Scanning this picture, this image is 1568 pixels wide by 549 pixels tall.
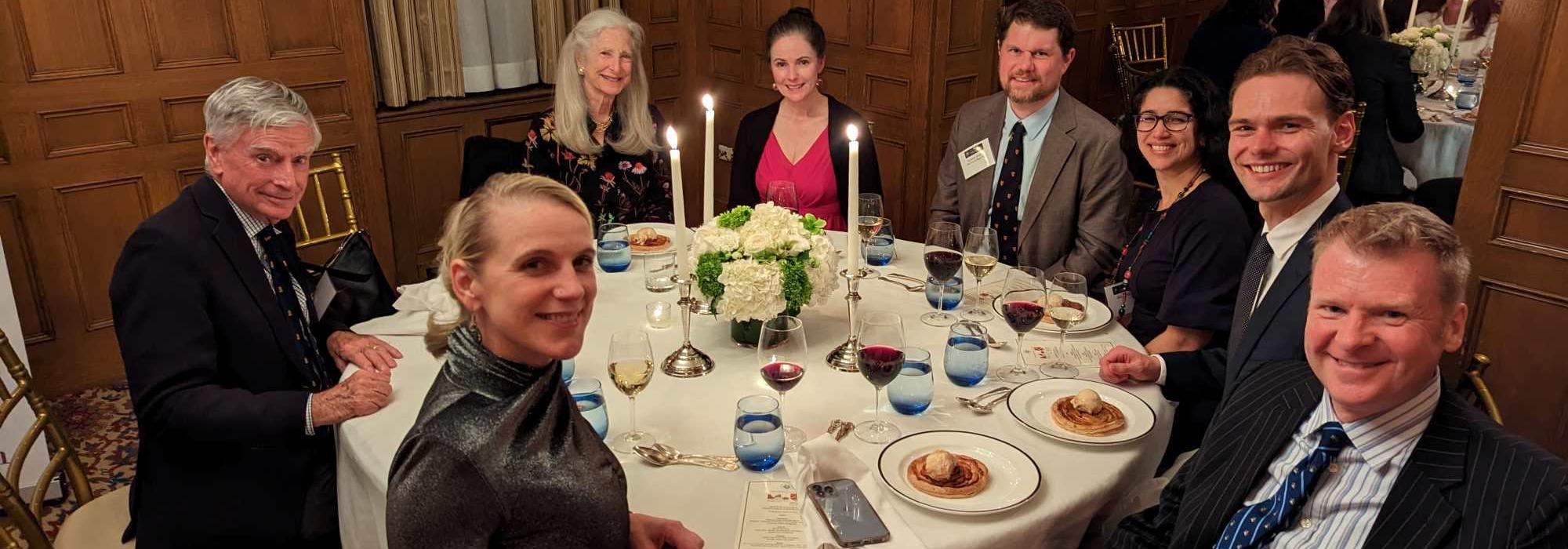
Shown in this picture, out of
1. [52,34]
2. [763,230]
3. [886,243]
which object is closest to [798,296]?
[763,230]

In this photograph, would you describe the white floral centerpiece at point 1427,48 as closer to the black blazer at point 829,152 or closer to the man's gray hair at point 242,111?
the black blazer at point 829,152

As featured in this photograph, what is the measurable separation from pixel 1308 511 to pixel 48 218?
13.9 ft

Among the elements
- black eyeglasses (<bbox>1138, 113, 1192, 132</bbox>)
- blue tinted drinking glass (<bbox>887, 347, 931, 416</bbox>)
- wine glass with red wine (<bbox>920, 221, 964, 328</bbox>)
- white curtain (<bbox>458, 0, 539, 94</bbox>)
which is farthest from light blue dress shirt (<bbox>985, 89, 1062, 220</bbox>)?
white curtain (<bbox>458, 0, 539, 94</bbox>)

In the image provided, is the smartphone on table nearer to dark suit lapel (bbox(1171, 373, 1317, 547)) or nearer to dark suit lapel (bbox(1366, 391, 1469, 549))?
dark suit lapel (bbox(1171, 373, 1317, 547))

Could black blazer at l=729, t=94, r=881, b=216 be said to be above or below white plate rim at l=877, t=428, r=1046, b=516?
above

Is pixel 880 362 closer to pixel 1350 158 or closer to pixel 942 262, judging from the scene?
pixel 942 262

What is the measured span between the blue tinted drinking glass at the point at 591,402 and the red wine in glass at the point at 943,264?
2.87ft

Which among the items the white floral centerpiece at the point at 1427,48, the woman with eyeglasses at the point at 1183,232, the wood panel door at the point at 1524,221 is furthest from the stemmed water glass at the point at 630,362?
the white floral centerpiece at the point at 1427,48

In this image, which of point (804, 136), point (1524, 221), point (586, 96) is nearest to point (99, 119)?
point (586, 96)

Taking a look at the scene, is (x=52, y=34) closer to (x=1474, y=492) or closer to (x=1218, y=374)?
(x=1218, y=374)

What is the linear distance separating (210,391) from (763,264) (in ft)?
3.54

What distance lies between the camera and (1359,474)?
1.52 meters

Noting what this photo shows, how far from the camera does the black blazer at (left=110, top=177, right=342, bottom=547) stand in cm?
192

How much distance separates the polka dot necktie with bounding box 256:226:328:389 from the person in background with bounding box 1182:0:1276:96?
399 centimetres
